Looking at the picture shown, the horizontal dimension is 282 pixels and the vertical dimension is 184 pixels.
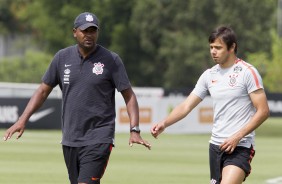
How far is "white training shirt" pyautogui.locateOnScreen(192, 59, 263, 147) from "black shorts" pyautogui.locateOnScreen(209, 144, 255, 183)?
0.07 meters

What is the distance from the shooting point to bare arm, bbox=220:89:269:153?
979 centimetres

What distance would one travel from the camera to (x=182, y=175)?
1902cm

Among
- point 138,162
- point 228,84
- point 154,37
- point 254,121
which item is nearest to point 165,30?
point 154,37

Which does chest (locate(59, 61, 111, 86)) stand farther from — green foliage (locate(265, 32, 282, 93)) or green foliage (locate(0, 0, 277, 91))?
green foliage (locate(0, 0, 277, 91))

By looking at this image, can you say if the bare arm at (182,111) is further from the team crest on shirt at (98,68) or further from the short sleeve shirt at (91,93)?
the team crest on shirt at (98,68)

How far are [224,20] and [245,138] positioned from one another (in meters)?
67.1

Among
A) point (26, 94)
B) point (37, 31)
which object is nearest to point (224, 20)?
point (37, 31)

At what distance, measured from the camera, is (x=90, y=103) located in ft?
33.1

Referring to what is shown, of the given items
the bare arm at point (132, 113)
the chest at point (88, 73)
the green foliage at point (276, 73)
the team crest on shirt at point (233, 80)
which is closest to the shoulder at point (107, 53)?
the chest at point (88, 73)

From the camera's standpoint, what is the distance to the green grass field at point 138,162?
59.0ft

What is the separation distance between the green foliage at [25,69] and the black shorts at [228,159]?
65927 mm

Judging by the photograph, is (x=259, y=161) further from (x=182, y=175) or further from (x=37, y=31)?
(x=37, y=31)

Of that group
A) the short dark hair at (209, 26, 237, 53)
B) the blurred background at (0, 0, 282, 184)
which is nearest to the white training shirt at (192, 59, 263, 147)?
the short dark hair at (209, 26, 237, 53)

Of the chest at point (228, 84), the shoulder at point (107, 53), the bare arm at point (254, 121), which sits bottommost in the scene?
the bare arm at point (254, 121)
